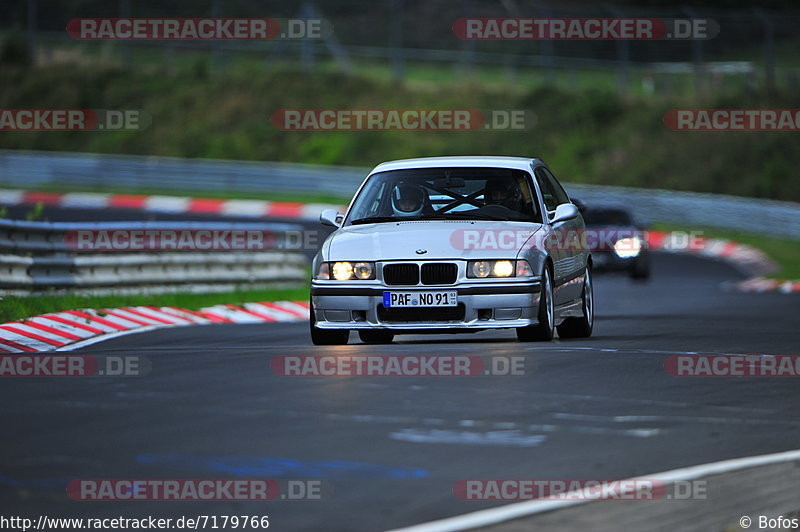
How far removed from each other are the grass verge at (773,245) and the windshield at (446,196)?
16.5 meters

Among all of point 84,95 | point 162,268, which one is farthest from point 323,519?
point 84,95

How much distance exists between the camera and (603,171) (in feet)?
156

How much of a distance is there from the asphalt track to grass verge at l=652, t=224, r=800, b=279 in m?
18.0

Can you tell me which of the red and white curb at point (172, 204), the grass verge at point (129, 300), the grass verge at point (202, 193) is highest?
the grass verge at point (202, 193)

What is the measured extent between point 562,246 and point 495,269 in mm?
1229

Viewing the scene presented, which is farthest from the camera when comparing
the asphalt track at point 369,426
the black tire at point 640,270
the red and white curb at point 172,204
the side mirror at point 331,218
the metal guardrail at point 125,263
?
the red and white curb at point 172,204

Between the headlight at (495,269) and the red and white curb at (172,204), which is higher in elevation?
the red and white curb at (172,204)

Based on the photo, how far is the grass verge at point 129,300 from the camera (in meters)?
14.7

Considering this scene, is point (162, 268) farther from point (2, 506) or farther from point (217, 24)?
point (217, 24)

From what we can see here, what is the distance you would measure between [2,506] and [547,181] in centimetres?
818

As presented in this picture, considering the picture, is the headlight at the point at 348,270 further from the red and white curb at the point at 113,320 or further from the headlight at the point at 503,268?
the red and white curb at the point at 113,320

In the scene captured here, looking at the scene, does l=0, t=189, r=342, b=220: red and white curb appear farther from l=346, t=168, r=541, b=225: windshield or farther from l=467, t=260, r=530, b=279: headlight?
l=467, t=260, r=530, b=279: headlight

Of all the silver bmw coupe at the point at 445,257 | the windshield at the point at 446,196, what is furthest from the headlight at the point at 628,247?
the windshield at the point at 446,196

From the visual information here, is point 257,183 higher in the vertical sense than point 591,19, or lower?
lower
